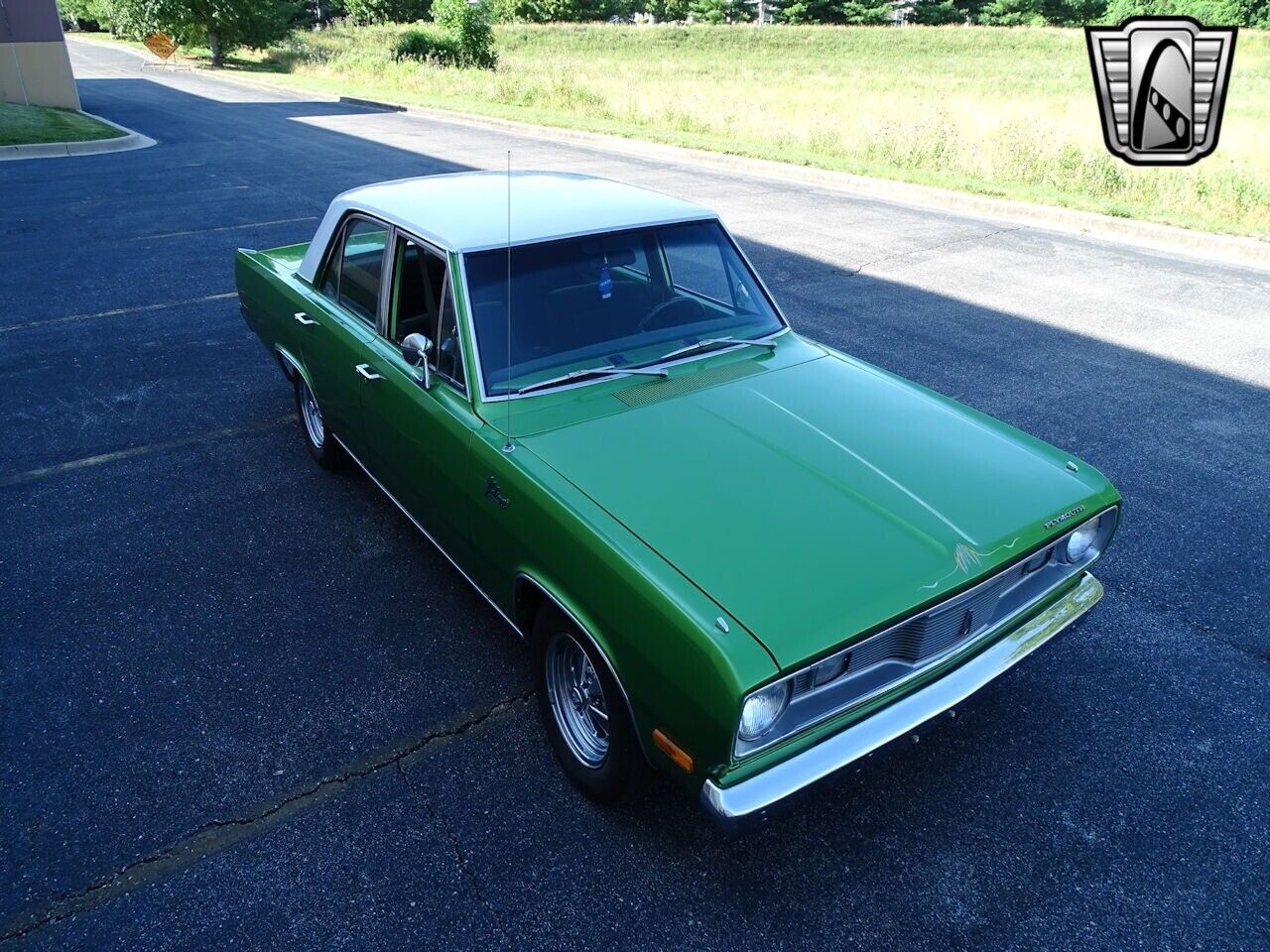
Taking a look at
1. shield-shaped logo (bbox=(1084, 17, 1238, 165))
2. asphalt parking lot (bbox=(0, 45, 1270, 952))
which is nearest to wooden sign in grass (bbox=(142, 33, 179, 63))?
shield-shaped logo (bbox=(1084, 17, 1238, 165))

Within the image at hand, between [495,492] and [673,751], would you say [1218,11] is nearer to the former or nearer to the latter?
[495,492]

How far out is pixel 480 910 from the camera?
8.54ft

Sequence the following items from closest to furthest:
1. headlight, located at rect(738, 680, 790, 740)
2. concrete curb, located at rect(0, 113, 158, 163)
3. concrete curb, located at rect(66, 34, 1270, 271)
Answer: headlight, located at rect(738, 680, 790, 740) → concrete curb, located at rect(66, 34, 1270, 271) → concrete curb, located at rect(0, 113, 158, 163)

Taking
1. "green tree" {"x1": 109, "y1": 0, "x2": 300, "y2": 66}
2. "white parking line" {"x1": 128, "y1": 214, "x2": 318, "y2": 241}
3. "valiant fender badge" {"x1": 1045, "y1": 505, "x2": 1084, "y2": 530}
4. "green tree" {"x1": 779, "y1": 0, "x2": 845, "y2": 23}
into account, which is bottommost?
"valiant fender badge" {"x1": 1045, "y1": 505, "x2": 1084, "y2": 530}

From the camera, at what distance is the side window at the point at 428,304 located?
3.45 m

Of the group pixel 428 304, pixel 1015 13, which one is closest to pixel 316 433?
pixel 428 304

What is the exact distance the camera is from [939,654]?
2738 mm

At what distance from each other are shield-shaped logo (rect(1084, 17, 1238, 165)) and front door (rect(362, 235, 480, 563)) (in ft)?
45.8

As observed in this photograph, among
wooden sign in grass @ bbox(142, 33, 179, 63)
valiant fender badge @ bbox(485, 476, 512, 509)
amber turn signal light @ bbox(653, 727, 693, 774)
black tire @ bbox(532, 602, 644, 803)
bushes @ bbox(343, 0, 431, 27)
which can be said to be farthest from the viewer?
bushes @ bbox(343, 0, 431, 27)

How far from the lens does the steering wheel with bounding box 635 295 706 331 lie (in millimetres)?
3691

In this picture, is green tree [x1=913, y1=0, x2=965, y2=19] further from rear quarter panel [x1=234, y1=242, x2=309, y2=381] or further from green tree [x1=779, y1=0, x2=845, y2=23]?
rear quarter panel [x1=234, y1=242, x2=309, y2=381]

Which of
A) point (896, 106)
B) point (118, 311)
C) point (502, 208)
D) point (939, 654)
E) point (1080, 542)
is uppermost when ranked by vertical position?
point (896, 106)

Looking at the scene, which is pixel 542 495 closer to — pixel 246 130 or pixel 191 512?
pixel 191 512

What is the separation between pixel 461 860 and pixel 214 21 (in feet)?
145
